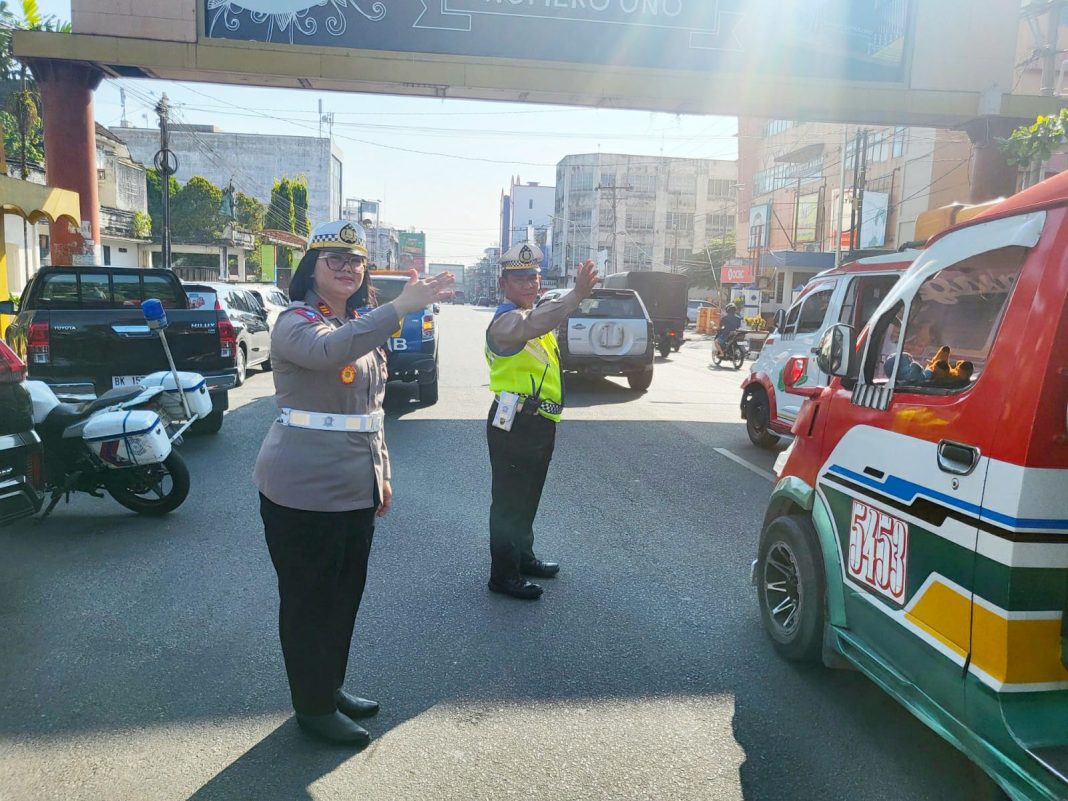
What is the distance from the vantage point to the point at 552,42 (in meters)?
12.8

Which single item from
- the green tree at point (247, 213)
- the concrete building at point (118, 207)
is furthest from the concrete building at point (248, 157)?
the concrete building at point (118, 207)

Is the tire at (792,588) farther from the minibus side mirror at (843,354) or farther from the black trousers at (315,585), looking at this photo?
the black trousers at (315,585)

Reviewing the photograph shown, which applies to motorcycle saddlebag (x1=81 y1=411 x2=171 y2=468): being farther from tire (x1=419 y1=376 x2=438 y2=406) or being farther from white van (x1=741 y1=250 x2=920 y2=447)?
tire (x1=419 y1=376 x2=438 y2=406)

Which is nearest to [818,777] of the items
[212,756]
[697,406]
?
[212,756]

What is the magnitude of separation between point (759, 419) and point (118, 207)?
134 feet

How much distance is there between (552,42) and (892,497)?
454 inches

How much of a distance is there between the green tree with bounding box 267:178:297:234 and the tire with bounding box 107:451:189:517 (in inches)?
2307

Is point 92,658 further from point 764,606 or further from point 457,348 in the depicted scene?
point 457,348

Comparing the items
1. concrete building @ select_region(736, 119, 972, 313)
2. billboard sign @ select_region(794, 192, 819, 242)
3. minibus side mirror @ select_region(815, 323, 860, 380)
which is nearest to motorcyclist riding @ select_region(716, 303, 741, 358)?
concrete building @ select_region(736, 119, 972, 313)

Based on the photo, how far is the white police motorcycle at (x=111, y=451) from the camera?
5691 mm

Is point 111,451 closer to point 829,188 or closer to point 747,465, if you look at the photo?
point 747,465

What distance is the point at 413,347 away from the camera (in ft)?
37.1

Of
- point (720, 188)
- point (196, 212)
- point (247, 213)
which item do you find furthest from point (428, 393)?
point (720, 188)

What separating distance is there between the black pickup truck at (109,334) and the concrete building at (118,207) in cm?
2931
